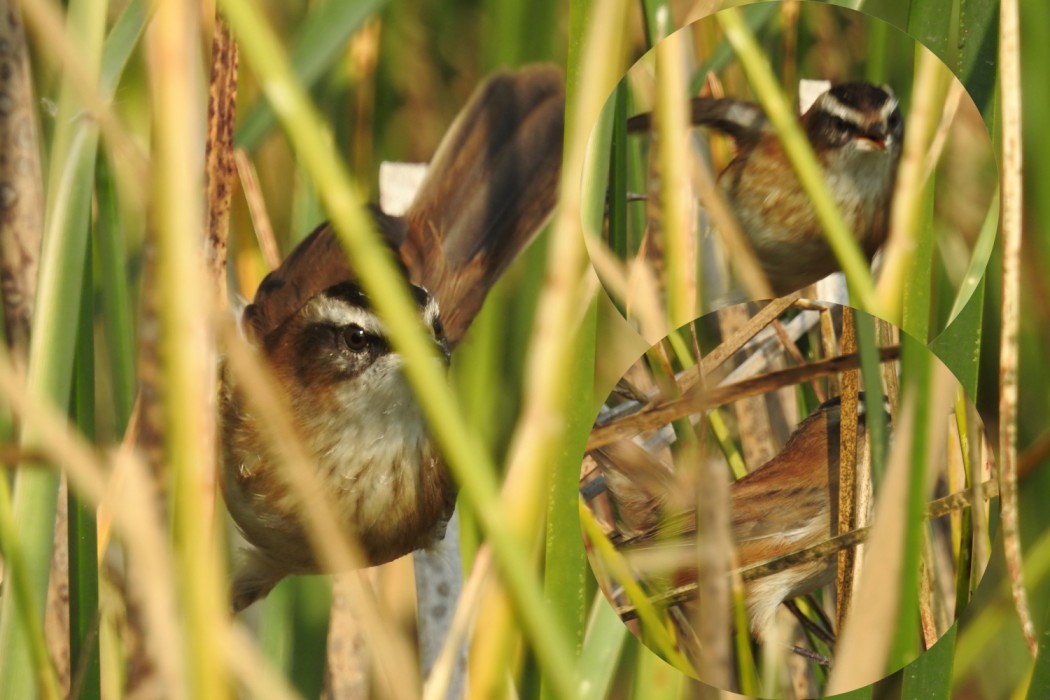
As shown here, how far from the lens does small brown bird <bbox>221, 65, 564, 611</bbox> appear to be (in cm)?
78

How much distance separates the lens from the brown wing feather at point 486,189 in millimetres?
885

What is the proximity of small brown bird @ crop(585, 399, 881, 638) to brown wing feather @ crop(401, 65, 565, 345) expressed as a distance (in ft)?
0.84

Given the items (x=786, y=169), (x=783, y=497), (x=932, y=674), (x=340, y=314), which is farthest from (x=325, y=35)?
(x=932, y=674)

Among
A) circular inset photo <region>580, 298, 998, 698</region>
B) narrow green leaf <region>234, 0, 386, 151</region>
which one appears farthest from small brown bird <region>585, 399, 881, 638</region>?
narrow green leaf <region>234, 0, 386, 151</region>

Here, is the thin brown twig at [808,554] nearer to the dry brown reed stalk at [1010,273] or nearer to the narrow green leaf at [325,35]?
the dry brown reed stalk at [1010,273]

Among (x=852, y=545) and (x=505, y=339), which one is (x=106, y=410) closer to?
(x=505, y=339)

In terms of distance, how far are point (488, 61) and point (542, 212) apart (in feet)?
0.47

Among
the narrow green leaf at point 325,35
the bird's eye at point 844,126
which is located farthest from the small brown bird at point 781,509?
the narrow green leaf at point 325,35

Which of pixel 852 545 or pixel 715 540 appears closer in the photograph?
pixel 715 540

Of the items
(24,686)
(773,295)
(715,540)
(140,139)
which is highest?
(140,139)

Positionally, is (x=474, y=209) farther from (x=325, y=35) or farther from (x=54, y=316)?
(x=54, y=316)

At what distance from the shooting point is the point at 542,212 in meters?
0.90

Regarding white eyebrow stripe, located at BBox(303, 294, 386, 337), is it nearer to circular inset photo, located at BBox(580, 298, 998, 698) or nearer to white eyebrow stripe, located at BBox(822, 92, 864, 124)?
circular inset photo, located at BBox(580, 298, 998, 698)

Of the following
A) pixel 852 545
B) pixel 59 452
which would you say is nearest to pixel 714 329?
pixel 852 545
